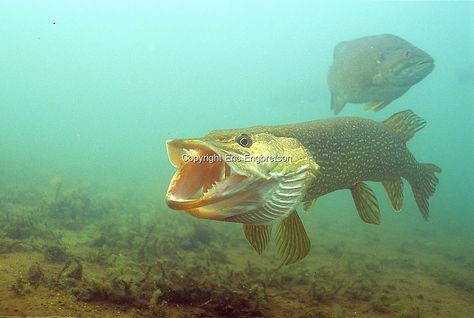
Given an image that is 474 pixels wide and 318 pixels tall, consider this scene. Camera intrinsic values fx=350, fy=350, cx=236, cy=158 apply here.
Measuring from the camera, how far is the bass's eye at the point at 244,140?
2.88m

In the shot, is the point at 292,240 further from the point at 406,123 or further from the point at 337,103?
the point at 337,103

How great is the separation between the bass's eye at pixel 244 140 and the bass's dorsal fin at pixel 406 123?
117 inches

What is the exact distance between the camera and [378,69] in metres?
7.10

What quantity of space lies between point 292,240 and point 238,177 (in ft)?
4.18

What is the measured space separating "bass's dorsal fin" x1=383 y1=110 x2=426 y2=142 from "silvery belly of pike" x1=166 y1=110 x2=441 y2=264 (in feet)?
0.04

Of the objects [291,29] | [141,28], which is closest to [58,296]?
[291,29]

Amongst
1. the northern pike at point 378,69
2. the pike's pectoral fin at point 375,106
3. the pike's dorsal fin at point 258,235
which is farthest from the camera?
the pike's pectoral fin at point 375,106

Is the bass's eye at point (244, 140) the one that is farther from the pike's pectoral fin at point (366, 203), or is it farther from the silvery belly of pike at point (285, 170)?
the pike's pectoral fin at point (366, 203)

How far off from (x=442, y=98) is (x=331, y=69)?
131 m

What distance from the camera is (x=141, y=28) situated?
13975cm

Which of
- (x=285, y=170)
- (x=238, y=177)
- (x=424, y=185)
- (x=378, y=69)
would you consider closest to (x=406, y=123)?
(x=424, y=185)

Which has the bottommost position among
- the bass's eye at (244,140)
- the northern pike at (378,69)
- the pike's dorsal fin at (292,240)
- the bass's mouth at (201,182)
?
the pike's dorsal fin at (292,240)

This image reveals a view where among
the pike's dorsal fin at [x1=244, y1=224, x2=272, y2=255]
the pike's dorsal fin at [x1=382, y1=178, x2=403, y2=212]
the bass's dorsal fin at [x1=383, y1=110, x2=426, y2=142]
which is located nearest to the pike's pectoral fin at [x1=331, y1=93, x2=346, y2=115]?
the bass's dorsal fin at [x1=383, y1=110, x2=426, y2=142]

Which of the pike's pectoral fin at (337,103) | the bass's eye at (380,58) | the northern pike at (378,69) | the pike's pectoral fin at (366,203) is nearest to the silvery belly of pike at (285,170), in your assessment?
the pike's pectoral fin at (366,203)
